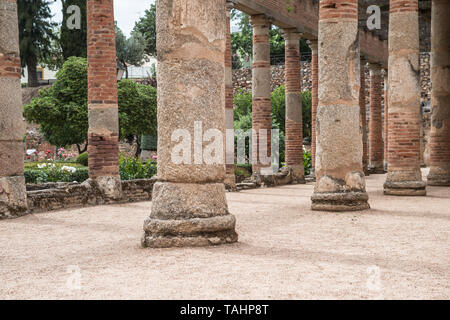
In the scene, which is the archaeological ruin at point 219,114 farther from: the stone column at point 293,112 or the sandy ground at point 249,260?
the sandy ground at point 249,260

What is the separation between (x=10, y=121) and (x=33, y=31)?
30973 millimetres

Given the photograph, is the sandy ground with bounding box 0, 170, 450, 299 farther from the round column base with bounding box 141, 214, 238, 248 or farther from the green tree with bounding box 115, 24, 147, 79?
the green tree with bounding box 115, 24, 147, 79

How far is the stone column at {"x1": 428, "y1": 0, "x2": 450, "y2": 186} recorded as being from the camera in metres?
15.0

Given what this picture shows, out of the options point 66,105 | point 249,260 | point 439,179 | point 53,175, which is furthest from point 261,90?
point 249,260

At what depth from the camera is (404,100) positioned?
1185cm

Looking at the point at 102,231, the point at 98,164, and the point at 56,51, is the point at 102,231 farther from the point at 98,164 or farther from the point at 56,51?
the point at 56,51

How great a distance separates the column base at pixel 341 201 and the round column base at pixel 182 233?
12.7 feet

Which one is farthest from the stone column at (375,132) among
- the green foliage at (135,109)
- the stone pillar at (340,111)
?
the stone pillar at (340,111)

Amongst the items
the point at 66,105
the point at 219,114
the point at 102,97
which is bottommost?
the point at 219,114

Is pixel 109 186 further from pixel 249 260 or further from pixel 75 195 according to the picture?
pixel 249 260

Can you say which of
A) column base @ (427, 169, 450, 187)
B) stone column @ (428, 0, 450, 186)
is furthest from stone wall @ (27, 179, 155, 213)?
stone column @ (428, 0, 450, 186)

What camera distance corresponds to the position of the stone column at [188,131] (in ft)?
19.5

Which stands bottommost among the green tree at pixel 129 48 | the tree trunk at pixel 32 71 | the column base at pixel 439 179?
the column base at pixel 439 179
